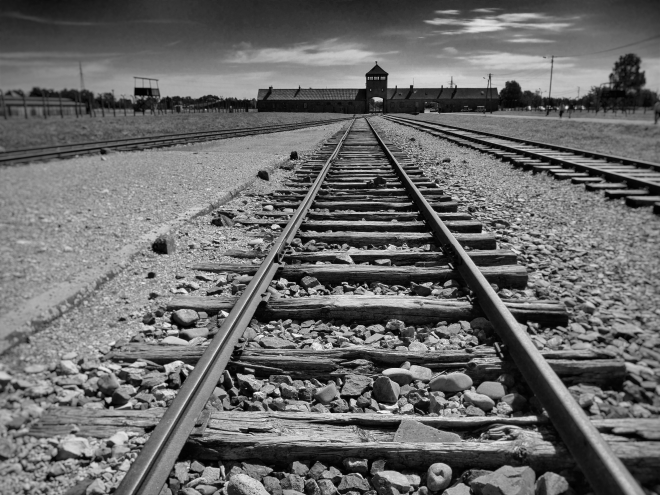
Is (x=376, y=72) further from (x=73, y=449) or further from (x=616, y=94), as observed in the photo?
(x=73, y=449)

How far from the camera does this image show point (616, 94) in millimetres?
75625

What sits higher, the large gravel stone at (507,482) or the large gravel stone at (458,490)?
the large gravel stone at (507,482)

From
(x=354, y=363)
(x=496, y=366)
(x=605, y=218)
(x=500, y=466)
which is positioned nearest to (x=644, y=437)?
(x=500, y=466)

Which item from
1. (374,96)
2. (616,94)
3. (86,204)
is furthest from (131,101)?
(374,96)

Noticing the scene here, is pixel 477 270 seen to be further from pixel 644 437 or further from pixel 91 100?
pixel 91 100

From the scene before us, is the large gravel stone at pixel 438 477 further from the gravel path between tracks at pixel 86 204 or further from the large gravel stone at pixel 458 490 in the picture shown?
the gravel path between tracks at pixel 86 204

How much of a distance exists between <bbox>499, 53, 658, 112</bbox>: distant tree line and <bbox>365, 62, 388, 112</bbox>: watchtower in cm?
3328

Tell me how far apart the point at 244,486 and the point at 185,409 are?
45 centimetres

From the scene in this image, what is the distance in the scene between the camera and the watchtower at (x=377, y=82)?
396 ft

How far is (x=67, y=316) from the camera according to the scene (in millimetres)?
3266

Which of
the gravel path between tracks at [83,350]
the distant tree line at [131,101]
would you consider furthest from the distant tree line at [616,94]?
the gravel path between tracks at [83,350]

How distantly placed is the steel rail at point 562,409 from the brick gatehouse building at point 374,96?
383 feet

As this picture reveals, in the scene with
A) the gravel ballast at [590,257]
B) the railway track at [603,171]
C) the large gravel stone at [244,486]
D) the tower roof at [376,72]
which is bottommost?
the large gravel stone at [244,486]

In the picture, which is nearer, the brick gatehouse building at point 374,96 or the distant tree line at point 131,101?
the distant tree line at point 131,101
